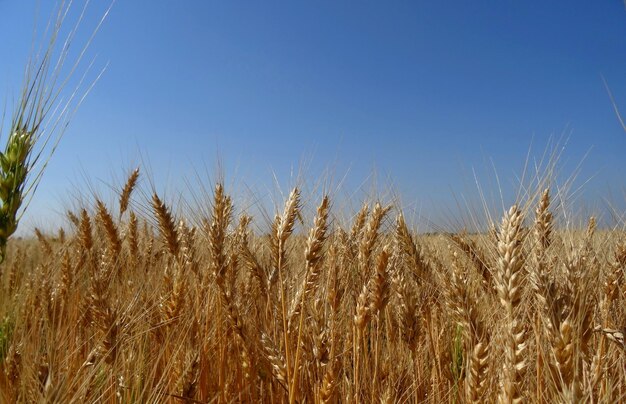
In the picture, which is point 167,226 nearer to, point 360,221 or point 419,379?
point 360,221

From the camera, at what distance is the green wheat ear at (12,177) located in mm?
1729

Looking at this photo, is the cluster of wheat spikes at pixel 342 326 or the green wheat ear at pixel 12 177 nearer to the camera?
the cluster of wheat spikes at pixel 342 326

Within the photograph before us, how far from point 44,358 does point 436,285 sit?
2039 millimetres

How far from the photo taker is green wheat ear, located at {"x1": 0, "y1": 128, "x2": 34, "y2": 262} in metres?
1.73

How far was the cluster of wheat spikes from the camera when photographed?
150cm

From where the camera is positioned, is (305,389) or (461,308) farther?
(305,389)

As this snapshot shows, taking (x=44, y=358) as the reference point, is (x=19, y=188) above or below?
above

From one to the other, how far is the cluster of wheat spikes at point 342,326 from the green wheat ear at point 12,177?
0.44m

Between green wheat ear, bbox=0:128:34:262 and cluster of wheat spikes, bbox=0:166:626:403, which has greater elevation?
green wheat ear, bbox=0:128:34:262

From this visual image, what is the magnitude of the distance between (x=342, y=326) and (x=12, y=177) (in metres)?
1.82

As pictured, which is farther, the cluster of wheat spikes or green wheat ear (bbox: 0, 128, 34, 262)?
green wheat ear (bbox: 0, 128, 34, 262)

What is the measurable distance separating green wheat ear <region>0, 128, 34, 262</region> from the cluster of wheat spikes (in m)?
0.44

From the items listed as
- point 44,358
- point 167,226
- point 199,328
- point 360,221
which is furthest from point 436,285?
point 44,358

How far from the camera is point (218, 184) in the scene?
2725 millimetres
